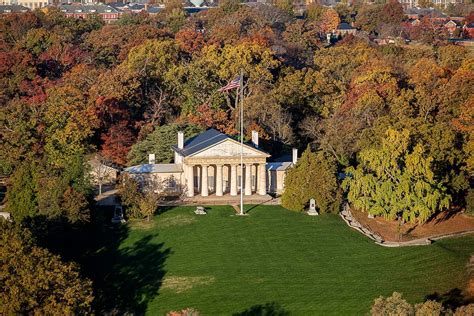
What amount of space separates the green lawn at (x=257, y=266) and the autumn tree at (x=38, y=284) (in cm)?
479

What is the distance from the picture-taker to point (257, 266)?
192ft

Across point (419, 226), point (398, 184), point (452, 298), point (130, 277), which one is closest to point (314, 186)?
point (398, 184)

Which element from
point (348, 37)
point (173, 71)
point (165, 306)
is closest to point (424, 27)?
point (348, 37)

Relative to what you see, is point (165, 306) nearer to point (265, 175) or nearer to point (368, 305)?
point (368, 305)

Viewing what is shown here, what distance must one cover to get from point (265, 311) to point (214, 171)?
85.9 ft

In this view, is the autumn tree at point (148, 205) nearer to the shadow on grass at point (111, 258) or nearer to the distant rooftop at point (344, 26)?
the shadow on grass at point (111, 258)

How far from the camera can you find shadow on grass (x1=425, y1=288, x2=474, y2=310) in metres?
51.8

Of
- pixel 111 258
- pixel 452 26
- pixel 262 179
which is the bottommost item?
pixel 111 258

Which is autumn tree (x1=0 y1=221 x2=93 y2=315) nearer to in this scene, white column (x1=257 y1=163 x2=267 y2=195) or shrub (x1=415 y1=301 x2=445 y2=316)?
shrub (x1=415 y1=301 x2=445 y2=316)

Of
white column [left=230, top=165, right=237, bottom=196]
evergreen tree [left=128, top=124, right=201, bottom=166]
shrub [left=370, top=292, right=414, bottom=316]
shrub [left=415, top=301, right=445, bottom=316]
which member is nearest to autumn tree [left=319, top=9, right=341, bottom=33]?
evergreen tree [left=128, top=124, right=201, bottom=166]

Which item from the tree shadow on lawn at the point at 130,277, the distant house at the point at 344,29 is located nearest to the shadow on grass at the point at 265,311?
the tree shadow on lawn at the point at 130,277

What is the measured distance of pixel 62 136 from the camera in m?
78.7

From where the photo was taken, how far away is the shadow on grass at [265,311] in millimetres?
50781

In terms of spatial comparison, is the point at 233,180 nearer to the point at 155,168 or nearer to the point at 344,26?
the point at 155,168
